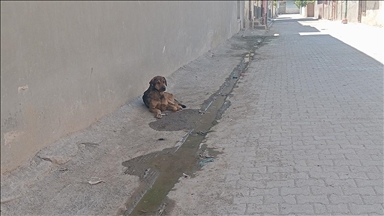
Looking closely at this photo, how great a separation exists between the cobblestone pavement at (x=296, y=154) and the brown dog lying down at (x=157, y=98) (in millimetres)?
967

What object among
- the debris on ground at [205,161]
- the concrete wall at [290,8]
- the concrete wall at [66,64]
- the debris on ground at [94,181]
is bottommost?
the debris on ground at [205,161]

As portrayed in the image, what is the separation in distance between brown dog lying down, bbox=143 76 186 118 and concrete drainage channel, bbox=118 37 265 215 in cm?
17

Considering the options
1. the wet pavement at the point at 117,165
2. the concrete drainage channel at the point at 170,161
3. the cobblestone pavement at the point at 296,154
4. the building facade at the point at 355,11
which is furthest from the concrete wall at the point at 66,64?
the building facade at the point at 355,11

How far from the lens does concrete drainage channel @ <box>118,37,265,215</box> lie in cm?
363

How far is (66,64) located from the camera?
467 centimetres

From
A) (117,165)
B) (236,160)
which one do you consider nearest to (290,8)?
(236,160)

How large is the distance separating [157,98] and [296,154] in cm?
260

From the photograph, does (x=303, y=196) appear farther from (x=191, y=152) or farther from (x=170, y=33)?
(x=170, y=33)

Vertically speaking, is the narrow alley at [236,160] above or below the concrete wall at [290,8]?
below

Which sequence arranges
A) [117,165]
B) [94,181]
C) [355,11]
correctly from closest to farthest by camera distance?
1. [94,181]
2. [117,165]
3. [355,11]

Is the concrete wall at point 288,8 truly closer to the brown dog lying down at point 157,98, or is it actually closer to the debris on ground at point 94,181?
the brown dog lying down at point 157,98

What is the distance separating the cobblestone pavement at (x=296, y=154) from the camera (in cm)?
345

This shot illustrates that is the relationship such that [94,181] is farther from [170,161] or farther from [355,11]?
[355,11]

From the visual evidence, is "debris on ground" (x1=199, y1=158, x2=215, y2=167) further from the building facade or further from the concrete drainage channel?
the building facade
